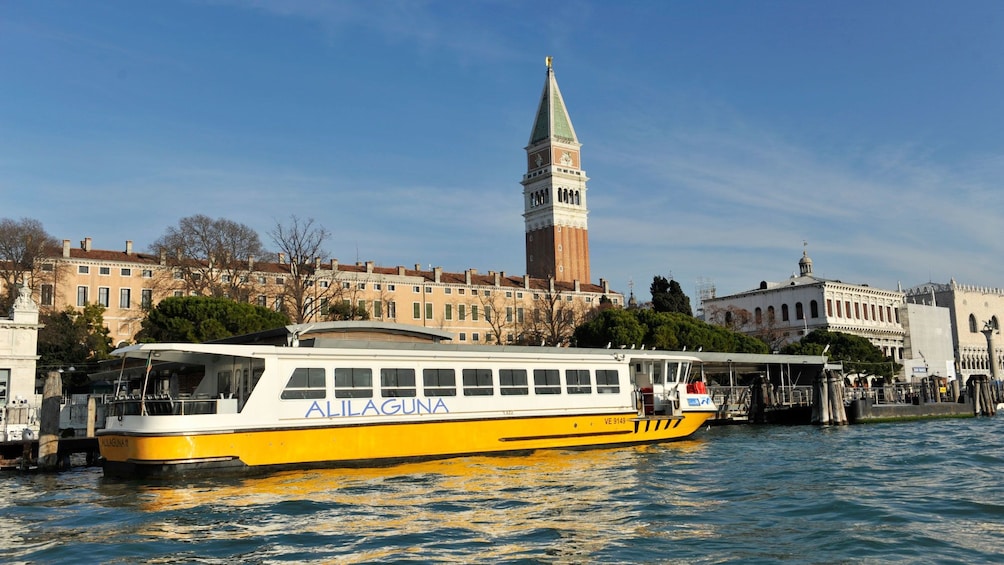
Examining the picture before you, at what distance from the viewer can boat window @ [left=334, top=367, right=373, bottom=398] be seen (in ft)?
66.8

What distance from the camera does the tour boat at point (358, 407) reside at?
18.5 meters

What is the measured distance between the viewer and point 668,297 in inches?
2857

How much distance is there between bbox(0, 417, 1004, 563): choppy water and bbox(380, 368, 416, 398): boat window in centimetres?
187

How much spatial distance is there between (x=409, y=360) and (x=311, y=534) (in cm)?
934

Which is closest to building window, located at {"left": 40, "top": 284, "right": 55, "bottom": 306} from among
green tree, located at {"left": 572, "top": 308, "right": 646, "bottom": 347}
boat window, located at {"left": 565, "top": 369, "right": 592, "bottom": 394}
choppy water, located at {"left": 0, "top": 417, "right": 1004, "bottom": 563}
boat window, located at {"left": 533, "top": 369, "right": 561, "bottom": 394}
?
green tree, located at {"left": 572, "top": 308, "right": 646, "bottom": 347}

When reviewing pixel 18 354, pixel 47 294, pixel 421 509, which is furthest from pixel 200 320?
pixel 421 509

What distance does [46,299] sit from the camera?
187 feet

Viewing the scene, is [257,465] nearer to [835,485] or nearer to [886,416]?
[835,485]

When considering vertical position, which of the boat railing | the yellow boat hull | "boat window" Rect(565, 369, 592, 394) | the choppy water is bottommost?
the choppy water

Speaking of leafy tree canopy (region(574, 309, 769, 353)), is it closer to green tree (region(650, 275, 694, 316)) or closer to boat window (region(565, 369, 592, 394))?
green tree (region(650, 275, 694, 316))

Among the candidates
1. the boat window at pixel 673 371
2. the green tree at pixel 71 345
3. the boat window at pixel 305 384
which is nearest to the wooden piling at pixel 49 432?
the boat window at pixel 305 384

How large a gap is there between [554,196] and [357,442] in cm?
8464

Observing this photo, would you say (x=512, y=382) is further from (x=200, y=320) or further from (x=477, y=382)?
(x=200, y=320)

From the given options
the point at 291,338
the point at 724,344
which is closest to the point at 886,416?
the point at 724,344
